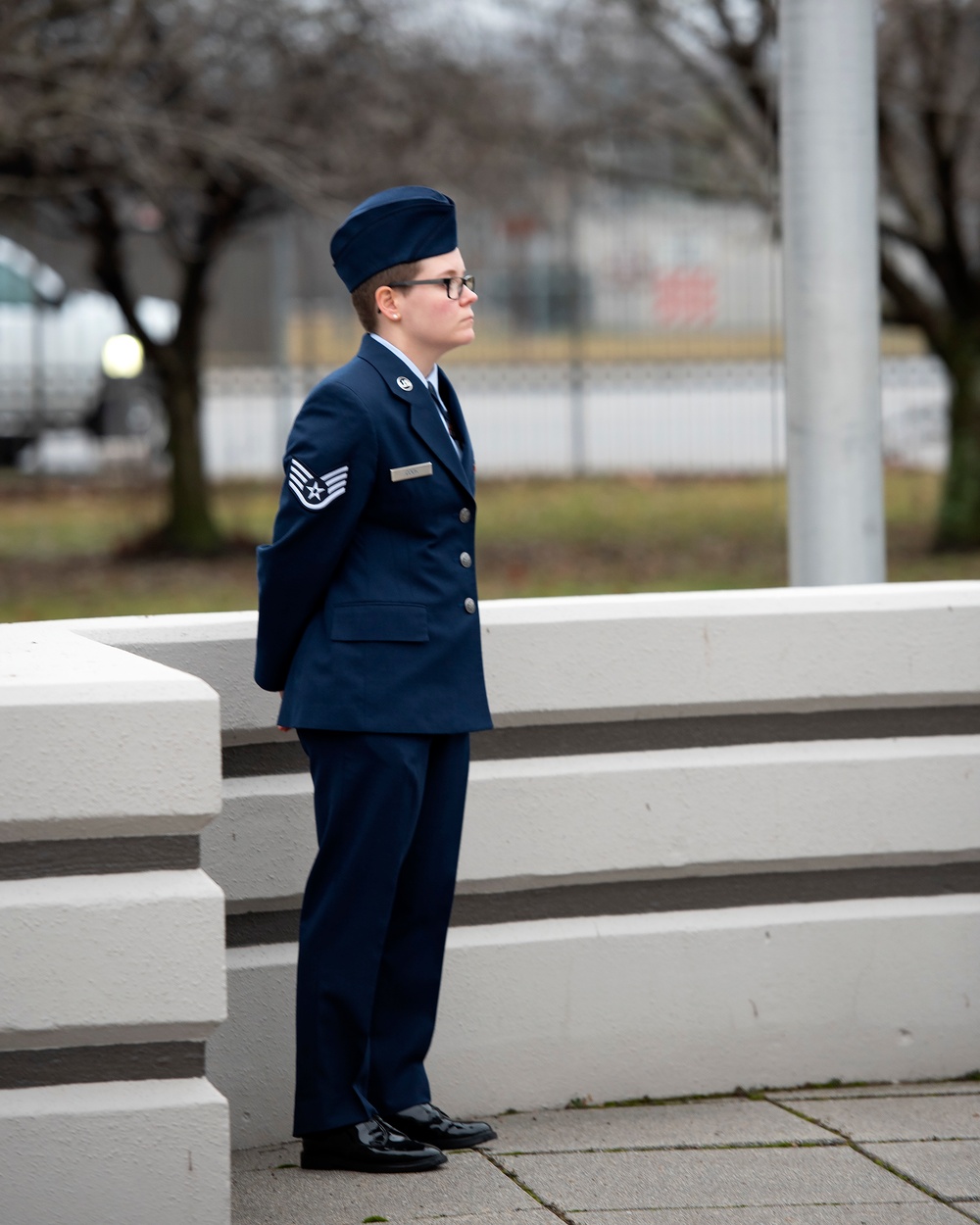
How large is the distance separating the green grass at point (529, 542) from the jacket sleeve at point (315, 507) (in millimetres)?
7798

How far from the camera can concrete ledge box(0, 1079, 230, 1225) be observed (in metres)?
2.95

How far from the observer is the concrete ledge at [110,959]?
293cm

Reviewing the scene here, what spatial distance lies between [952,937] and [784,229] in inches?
76.0

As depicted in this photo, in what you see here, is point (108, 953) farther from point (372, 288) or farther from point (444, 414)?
point (372, 288)

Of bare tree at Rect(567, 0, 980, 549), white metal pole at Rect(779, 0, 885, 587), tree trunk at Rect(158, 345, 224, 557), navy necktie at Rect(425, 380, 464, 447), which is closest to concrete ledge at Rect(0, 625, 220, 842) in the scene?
navy necktie at Rect(425, 380, 464, 447)

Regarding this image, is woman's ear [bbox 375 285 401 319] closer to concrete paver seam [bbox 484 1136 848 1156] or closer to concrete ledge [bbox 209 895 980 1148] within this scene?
concrete ledge [bbox 209 895 980 1148]

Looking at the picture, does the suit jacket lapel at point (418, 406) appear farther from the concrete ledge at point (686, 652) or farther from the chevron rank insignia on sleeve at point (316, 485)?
the concrete ledge at point (686, 652)

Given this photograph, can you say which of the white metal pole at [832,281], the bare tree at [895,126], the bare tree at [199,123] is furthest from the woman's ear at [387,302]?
the bare tree at [895,126]

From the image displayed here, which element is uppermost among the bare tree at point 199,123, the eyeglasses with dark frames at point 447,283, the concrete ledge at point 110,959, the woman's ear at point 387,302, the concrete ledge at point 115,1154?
the bare tree at point 199,123

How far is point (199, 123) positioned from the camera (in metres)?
11.6

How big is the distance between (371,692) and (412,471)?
16.6 inches

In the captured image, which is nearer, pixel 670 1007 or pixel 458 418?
pixel 458 418

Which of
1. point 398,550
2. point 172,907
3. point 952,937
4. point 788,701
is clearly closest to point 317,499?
point 398,550

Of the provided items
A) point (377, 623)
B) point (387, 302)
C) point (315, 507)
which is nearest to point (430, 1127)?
point (377, 623)
